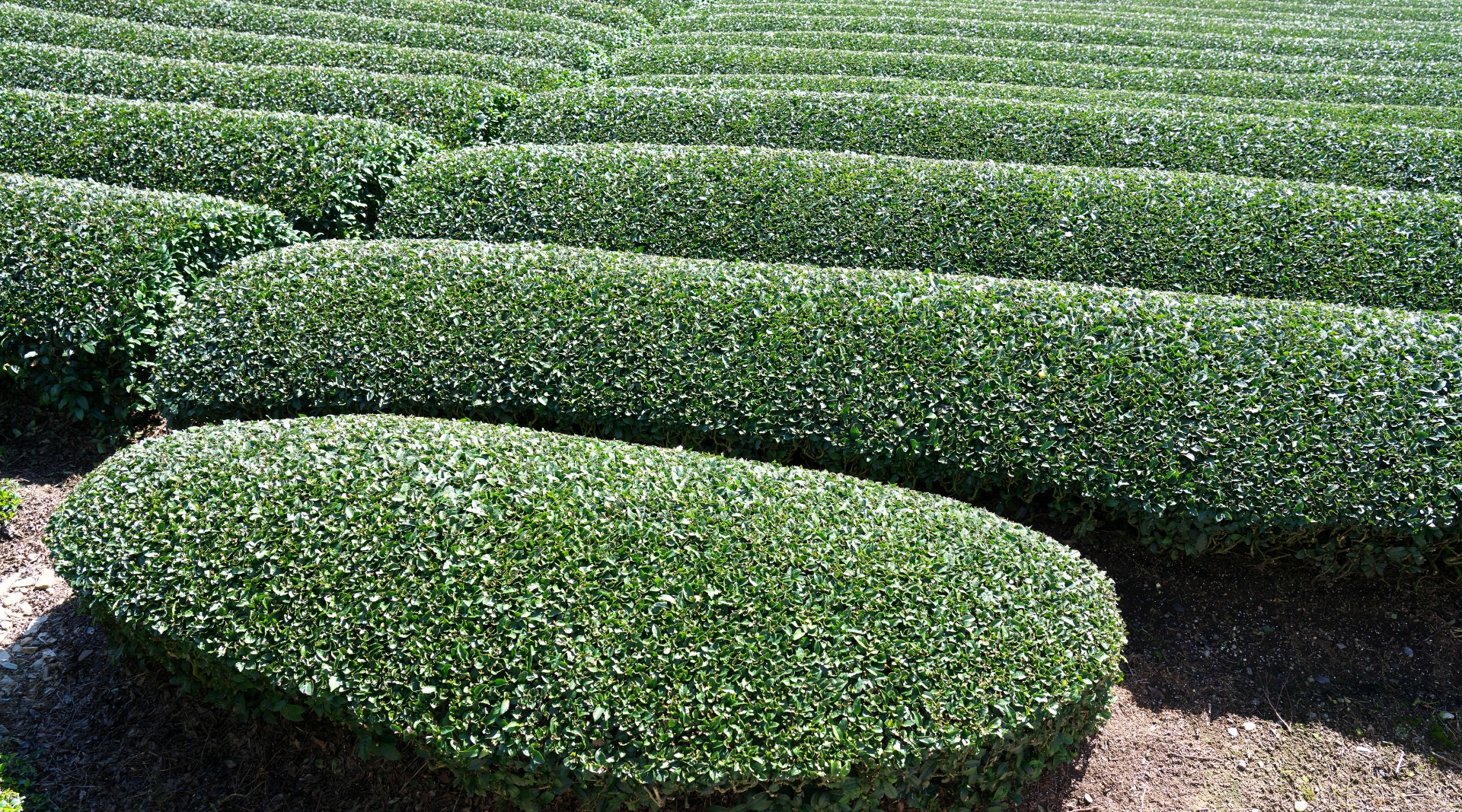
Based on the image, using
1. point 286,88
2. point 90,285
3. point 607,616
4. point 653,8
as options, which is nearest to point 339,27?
point 286,88

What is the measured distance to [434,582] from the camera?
378cm

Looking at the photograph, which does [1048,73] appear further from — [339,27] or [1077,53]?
[339,27]

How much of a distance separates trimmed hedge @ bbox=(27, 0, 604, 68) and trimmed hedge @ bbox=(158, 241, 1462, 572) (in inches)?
266

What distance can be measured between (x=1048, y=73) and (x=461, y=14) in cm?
791

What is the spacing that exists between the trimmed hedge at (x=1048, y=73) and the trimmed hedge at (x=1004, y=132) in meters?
2.11

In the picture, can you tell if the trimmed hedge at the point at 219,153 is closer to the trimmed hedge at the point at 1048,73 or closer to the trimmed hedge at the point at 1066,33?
the trimmed hedge at the point at 1048,73

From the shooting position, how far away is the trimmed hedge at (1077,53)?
12133mm

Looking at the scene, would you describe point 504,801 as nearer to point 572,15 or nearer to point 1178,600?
point 1178,600

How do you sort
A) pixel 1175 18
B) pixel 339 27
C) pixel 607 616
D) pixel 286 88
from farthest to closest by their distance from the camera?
pixel 1175 18 < pixel 339 27 < pixel 286 88 < pixel 607 616

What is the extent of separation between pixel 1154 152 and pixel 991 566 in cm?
599

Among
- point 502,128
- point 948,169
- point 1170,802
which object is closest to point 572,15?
point 502,128

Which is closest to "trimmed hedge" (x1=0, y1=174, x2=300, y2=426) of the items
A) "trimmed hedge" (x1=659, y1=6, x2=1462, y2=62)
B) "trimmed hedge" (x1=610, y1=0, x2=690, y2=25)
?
"trimmed hedge" (x1=659, y1=6, x2=1462, y2=62)

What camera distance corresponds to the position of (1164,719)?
15.1 ft

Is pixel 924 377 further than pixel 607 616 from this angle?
Yes
